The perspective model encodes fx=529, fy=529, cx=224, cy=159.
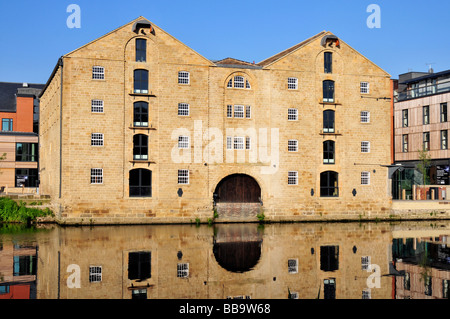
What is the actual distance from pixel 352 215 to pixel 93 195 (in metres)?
18.9

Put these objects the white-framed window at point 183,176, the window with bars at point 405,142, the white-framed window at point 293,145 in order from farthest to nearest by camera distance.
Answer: the window with bars at point 405,142 < the white-framed window at point 293,145 < the white-framed window at point 183,176

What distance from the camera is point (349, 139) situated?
4019 centimetres

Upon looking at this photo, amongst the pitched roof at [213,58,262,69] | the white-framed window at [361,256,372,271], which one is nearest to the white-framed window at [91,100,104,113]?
the pitched roof at [213,58,262,69]

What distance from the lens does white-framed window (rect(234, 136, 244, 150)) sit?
38.0m

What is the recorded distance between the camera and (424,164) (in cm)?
5162

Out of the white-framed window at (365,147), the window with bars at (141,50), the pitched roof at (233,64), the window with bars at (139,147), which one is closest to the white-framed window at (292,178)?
the white-framed window at (365,147)

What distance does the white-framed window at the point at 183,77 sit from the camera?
122 ft

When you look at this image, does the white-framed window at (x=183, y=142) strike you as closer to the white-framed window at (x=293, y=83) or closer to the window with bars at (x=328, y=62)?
the white-framed window at (x=293, y=83)

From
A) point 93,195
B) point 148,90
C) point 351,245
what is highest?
point 148,90

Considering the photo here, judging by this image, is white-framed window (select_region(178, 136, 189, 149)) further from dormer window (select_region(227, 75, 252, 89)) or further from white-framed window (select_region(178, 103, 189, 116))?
dormer window (select_region(227, 75, 252, 89))

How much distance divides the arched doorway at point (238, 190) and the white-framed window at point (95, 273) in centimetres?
1991

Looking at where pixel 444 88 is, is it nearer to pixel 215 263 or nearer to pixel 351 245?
pixel 351 245

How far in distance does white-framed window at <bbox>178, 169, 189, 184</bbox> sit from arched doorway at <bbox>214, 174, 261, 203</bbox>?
2.43 metres
